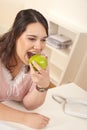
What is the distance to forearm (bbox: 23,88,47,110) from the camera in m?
1.27

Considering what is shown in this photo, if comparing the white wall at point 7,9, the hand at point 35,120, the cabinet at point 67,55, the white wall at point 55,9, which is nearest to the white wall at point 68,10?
the white wall at point 55,9

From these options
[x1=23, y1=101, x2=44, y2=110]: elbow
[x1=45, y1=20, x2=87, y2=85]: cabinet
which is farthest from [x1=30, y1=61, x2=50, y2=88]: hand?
[x1=45, y1=20, x2=87, y2=85]: cabinet

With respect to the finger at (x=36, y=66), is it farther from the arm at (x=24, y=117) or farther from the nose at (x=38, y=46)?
the arm at (x=24, y=117)

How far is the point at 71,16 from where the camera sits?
287 centimetres

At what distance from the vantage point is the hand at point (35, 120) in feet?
3.63

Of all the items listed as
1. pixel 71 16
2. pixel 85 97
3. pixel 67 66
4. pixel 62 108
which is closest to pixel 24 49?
pixel 62 108

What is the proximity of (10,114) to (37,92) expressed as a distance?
0.70 feet

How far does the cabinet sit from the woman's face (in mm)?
1464

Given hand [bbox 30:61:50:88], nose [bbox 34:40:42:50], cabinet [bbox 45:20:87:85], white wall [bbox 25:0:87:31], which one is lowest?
cabinet [bbox 45:20:87:85]

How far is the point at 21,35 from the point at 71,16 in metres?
1.76

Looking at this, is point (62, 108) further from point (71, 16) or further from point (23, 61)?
point (71, 16)

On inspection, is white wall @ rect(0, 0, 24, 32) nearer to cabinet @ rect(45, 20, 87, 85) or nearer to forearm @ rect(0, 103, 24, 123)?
cabinet @ rect(45, 20, 87, 85)

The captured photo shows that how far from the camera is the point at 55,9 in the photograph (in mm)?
3066

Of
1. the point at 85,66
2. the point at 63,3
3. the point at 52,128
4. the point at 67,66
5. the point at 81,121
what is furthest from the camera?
the point at 63,3
